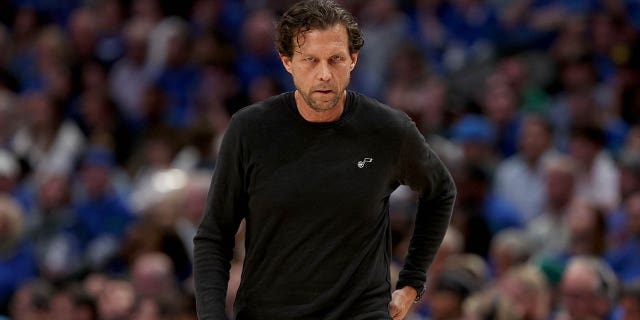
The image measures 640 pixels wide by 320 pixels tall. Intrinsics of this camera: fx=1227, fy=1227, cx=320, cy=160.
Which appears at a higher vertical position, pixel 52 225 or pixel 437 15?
pixel 437 15

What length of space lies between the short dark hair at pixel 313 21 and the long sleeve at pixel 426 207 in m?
0.34

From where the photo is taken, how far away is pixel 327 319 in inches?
134

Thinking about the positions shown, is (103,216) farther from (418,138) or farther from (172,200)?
(418,138)

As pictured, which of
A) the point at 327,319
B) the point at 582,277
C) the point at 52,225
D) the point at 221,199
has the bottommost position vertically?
the point at 52,225

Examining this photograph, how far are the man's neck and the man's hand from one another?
585 millimetres

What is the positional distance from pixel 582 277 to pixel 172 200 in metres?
3.02

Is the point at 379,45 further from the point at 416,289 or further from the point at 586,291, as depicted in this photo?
the point at 416,289

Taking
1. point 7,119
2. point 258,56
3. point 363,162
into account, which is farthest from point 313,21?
point 7,119

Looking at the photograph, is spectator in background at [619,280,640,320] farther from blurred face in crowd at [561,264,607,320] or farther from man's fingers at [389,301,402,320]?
man's fingers at [389,301,402,320]

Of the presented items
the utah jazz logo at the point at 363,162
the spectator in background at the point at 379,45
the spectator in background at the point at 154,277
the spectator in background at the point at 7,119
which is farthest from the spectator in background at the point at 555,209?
the spectator in background at the point at 7,119

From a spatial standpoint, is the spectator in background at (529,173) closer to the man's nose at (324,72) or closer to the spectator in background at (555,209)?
the spectator in background at (555,209)

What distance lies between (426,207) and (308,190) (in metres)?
0.48

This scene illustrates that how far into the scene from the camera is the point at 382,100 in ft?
30.1

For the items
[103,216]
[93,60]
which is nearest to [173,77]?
[93,60]
